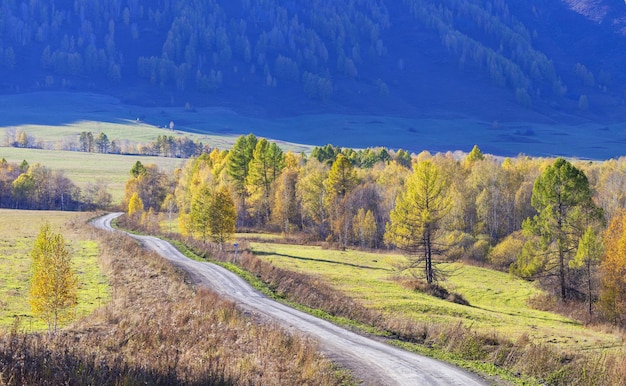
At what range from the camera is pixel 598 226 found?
61.8 metres

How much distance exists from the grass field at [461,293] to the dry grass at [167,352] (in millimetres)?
9823

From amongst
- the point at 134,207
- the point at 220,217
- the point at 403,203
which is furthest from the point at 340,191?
the point at 134,207

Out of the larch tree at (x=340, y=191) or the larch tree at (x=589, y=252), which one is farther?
the larch tree at (x=340, y=191)

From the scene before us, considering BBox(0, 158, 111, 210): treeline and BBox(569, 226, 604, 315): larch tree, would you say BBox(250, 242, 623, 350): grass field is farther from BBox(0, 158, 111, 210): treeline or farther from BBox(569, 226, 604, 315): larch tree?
BBox(0, 158, 111, 210): treeline

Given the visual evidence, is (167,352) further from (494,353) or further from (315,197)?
(315,197)

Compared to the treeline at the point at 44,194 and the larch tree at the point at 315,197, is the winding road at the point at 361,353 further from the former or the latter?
the treeline at the point at 44,194

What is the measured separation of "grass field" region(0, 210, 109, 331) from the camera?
102 feet

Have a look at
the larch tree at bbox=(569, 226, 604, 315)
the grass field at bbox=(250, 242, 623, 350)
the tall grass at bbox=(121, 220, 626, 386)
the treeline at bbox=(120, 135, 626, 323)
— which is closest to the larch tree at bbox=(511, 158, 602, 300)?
the treeline at bbox=(120, 135, 626, 323)

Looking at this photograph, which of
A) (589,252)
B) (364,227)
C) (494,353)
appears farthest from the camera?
(364,227)

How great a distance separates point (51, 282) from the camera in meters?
27.5

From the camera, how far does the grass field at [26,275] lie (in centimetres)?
3117

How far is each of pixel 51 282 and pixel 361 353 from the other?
15.5 m

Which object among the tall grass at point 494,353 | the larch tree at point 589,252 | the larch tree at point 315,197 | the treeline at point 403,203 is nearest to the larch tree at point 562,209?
the treeline at point 403,203

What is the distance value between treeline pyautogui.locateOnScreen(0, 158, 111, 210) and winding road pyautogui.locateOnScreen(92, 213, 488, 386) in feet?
407
